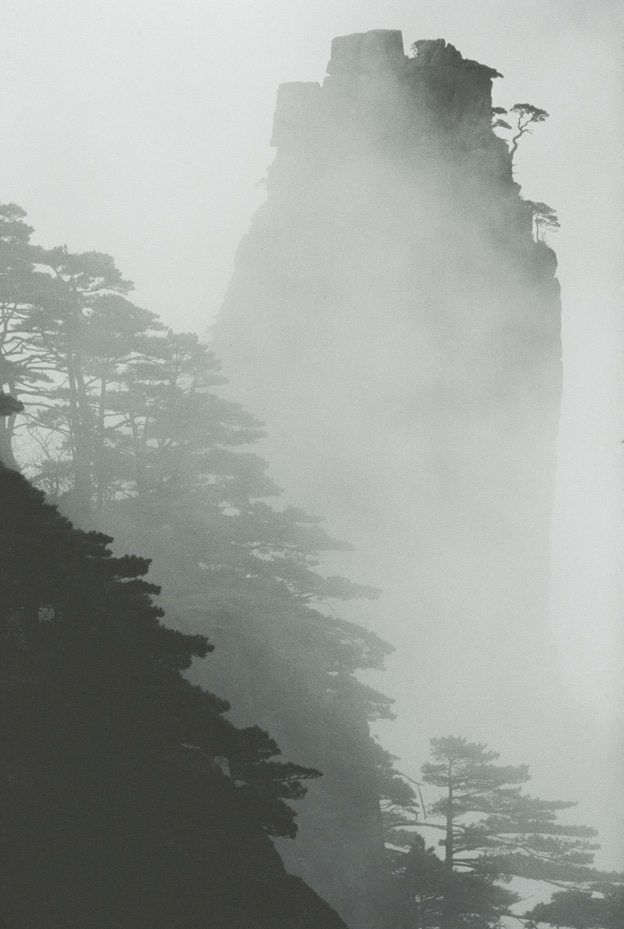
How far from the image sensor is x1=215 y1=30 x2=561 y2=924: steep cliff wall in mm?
58594

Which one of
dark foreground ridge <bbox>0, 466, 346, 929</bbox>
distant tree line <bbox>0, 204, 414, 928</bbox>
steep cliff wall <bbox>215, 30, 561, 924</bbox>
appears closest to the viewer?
dark foreground ridge <bbox>0, 466, 346, 929</bbox>

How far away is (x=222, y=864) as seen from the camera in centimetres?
853

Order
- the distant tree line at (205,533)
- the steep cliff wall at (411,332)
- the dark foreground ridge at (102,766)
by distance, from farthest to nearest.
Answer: the steep cliff wall at (411,332) < the distant tree line at (205,533) < the dark foreground ridge at (102,766)

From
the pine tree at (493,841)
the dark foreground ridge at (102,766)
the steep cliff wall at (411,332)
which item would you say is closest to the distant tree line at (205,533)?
the pine tree at (493,841)

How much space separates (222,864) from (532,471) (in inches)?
2204

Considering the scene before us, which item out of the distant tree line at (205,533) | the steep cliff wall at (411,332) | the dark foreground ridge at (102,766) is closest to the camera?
the dark foreground ridge at (102,766)

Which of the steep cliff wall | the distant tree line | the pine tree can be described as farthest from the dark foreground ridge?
the steep cliff wall

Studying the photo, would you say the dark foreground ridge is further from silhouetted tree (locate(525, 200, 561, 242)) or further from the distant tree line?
silhouetted tree (locate(525, 200, 561, 242))

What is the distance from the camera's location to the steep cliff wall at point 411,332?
58.6m

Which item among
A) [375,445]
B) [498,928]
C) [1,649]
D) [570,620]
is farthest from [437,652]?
[1,649]

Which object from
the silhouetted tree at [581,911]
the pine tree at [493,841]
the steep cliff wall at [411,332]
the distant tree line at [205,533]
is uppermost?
the steep cliff wall at [411,332]

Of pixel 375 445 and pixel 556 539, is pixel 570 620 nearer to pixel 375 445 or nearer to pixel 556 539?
pixel 556 539

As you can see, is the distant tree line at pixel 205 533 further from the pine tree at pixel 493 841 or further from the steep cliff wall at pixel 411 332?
the steep cliff wall at pixel 411 332

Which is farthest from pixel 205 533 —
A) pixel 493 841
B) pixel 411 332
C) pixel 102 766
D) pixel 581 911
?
pixel 411 332
